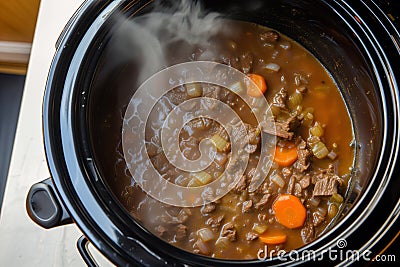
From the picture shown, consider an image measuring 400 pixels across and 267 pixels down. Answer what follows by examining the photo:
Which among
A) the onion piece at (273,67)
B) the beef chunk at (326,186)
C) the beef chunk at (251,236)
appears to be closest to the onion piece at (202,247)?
the beef chunk at (251,236)

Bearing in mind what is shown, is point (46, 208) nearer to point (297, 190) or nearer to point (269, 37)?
point (297, 190)

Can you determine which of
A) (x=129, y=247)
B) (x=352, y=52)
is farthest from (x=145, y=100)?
(x=352, y=52)

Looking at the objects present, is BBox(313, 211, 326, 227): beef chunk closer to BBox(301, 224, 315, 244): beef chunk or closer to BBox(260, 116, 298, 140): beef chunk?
BBox(301, 224, 315, 244): beef chunk

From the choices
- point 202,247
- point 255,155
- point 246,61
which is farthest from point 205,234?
point 246,61

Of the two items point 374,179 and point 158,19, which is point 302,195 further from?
point 158,19

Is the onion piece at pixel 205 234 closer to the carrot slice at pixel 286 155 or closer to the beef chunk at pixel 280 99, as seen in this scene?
the carrot slice at pixel 286 155

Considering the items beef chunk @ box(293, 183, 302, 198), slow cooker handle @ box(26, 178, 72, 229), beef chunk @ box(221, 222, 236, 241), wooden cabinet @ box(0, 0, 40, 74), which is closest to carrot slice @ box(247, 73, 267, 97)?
beef chunk @ box(293, 183, 302, 198)
